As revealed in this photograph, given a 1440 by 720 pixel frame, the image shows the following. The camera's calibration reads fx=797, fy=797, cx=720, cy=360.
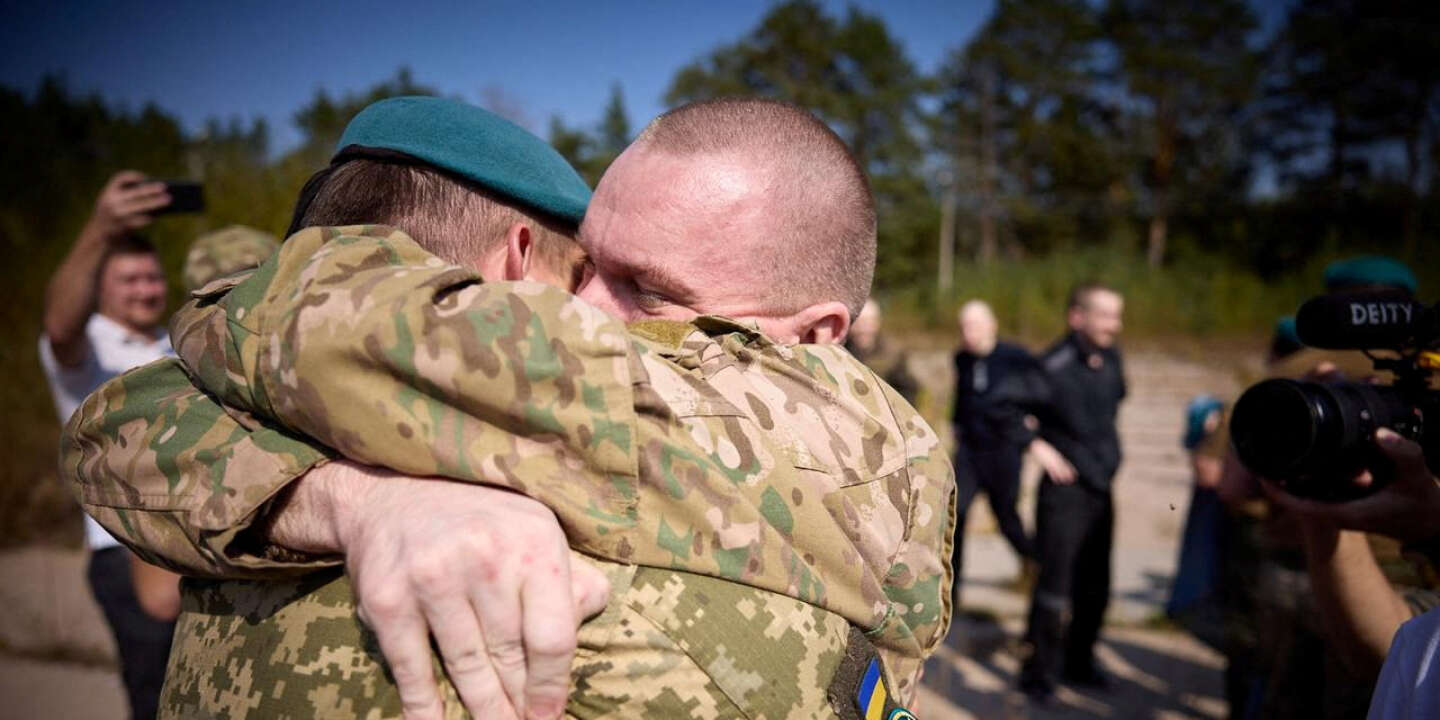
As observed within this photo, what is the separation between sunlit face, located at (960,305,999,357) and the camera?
5.50 metres

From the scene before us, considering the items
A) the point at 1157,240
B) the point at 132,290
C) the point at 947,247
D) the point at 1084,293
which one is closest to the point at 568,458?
the point at 132,290

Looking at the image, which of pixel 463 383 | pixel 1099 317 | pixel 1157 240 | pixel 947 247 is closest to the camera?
pixel 463 383

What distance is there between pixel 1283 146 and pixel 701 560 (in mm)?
38863

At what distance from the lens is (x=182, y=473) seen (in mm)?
912

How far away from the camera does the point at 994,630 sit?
216 inches

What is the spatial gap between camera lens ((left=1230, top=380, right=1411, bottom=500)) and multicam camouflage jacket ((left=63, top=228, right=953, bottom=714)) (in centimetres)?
93

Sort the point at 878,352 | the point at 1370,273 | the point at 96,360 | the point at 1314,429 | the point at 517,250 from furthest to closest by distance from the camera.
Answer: the point at 878,352, the point at 1370,273, the point at 96,360, the point at 1314,429, the point at 517,250

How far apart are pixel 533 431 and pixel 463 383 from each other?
3.3 inches

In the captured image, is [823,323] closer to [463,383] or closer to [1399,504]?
[463,383]

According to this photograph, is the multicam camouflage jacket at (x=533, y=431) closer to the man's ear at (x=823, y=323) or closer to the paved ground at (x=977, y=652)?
the man's ear at (x=823, y=323)

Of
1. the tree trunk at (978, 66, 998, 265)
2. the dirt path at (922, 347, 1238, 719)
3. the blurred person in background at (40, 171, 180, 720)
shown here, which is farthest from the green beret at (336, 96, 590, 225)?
the tree trunk at (978, 66, 998, 265)

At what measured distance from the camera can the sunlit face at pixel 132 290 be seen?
2912 millimetres

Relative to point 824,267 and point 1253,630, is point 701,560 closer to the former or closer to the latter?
point 824,267

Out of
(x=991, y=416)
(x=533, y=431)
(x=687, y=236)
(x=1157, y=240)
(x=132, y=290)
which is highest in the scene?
(x=687, y=236)
